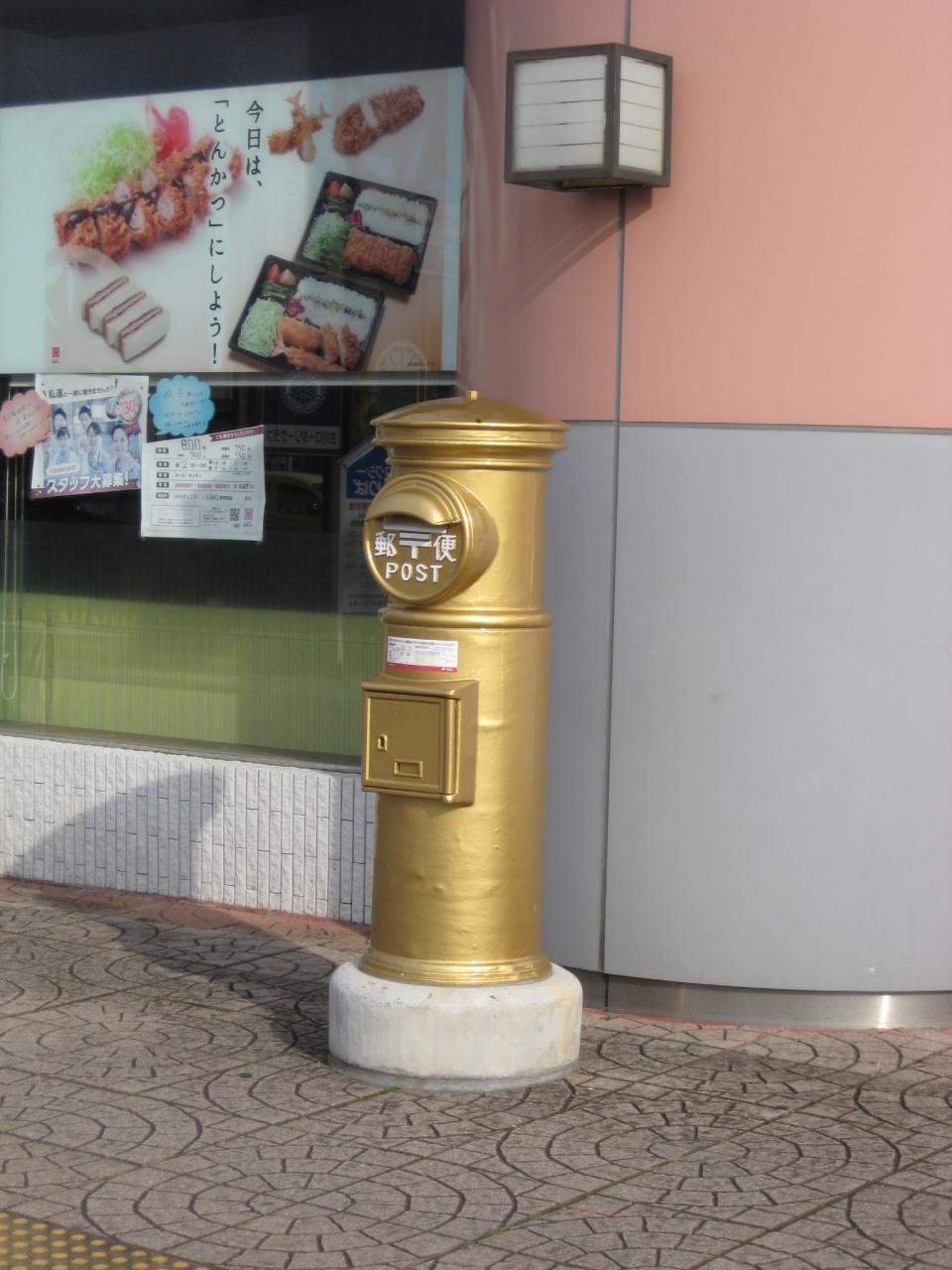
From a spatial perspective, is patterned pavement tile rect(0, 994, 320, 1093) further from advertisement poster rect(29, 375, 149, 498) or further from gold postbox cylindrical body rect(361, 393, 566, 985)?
advertisement poster rect(29, 375, 149, 498)

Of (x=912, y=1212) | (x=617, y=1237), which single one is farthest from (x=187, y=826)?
(x=912, y=1212)

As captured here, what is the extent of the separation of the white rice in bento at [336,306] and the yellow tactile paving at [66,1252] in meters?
4.45

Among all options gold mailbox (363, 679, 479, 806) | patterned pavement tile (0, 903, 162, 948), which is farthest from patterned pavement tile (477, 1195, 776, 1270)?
patterned pavement tile (0, 903, 162, 948)

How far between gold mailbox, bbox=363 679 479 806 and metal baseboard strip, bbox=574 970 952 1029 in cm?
136

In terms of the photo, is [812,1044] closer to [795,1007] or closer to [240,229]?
[795,1007]

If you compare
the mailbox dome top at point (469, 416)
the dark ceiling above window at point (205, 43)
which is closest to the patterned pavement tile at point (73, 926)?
the mailbox dome top at point (469, 416)

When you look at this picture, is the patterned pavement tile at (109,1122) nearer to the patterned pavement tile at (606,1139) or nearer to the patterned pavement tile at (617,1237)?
the patterned pavement tile at (606,1139)

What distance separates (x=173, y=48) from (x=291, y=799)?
10.9ft

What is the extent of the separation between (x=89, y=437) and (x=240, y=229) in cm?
121

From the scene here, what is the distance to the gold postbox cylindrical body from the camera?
555cm

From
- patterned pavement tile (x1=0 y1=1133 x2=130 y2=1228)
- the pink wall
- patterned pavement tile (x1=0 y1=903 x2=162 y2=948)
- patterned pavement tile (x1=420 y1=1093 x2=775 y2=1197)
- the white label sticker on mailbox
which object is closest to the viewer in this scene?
patterned pavement tile (x1=0 y1=1133 x2=130 y2=1228)

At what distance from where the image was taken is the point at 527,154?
Result: 6121 millimetres

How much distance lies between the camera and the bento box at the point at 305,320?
8.05 metres

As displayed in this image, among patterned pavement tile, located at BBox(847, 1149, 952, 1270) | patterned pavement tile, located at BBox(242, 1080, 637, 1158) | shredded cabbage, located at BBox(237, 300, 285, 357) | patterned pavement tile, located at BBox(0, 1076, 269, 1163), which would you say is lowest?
patterned pavement tile, located at BBox(0, 1076, 269, 1163)
